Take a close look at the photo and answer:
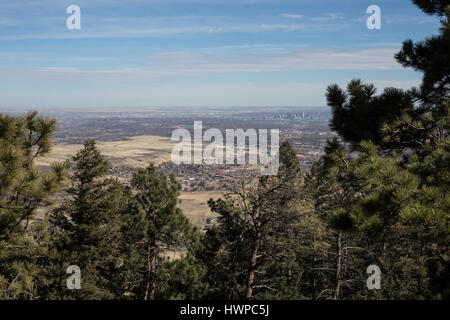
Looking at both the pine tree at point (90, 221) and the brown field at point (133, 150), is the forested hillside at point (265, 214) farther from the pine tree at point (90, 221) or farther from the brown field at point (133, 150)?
the brown field at point (133, 150)

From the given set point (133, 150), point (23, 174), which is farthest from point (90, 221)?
point (133, 150)

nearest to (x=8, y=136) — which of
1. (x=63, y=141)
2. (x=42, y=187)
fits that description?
(x=42, y=187)

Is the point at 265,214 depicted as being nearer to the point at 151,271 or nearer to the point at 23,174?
the point at 23,174

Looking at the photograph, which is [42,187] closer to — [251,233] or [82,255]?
[251,233]

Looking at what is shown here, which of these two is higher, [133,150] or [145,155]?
[133,150]

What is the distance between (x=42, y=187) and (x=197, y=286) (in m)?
8.95

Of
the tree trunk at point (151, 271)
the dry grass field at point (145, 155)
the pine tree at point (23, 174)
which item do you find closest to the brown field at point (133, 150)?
the dry grass field at point (145, 155)

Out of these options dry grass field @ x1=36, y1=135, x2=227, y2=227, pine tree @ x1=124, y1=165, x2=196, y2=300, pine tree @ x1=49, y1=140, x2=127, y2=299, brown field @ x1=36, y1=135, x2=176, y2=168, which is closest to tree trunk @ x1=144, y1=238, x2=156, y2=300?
pine tree @ x1=124, y1=165, x2=196, y2=300

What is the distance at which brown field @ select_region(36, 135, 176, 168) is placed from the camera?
105 m

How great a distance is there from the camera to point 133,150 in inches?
5221

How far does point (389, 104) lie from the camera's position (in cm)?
688

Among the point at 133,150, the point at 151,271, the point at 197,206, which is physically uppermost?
the point at 133,150

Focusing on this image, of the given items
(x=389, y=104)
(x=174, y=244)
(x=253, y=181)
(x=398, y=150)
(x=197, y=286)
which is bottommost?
(x=197, y=286)

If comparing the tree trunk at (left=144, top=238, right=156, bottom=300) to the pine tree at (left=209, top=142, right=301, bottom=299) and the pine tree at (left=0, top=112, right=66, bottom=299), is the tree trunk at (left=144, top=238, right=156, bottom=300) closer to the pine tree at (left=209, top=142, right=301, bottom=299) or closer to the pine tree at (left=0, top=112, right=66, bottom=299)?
the pine tree at (left=209, top=142, right=301, bottom=299)
